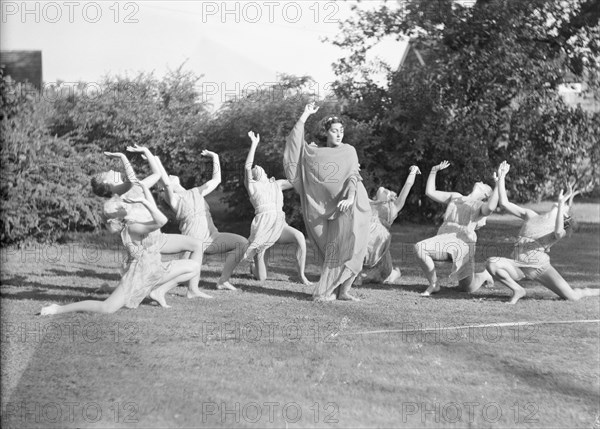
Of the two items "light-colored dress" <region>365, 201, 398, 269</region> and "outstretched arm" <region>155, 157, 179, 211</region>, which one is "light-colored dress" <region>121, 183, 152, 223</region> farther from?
"light-colored dress" <region>365, 201, 398, 269</region>

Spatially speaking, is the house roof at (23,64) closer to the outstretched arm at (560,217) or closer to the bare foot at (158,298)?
the bare foot at (158,298)

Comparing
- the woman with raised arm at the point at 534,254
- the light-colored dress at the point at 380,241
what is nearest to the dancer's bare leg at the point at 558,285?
the woman with raised arm at the point at 534,254

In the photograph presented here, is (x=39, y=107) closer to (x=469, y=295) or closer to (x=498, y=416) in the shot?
(x=469, y=295)

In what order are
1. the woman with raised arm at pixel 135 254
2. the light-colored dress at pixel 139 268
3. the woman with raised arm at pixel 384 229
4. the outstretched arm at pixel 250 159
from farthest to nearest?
the woman with raised arm at pixel 384 229
the outstretched arm at pixel 250 159
the light-colored dress at pixel 139 268
the woman with raised arm at pixel 135 254

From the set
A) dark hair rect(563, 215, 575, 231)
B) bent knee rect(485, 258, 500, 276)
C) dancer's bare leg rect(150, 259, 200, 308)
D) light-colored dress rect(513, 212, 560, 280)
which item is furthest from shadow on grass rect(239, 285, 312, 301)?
dark hair rect(563, 215, 575, 231)

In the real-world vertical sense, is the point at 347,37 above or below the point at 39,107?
above

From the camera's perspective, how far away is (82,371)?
24.5ft

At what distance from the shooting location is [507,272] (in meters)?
11.0

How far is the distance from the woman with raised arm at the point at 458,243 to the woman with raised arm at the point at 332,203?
1.20m

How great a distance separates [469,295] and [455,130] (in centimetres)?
900

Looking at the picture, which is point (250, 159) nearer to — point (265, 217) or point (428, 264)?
point (265, 217)

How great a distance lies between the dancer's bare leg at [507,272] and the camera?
10969mm

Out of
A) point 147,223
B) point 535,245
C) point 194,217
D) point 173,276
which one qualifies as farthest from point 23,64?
point 535,245

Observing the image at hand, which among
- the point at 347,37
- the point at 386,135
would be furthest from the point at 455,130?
the point at 347,37
